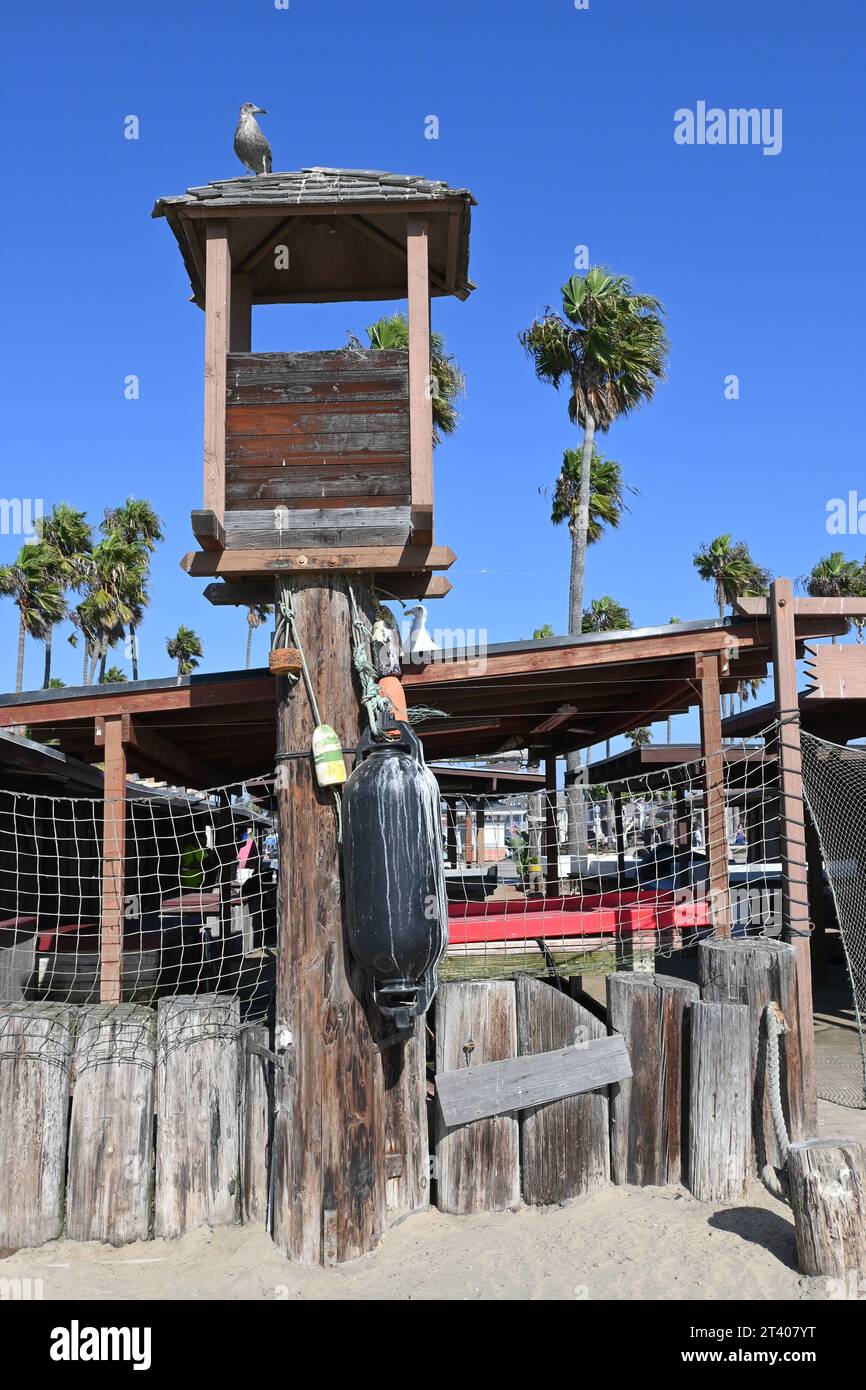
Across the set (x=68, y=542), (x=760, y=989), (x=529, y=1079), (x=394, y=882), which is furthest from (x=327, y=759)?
(x=68, y=542)

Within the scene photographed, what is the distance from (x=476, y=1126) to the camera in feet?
16.9

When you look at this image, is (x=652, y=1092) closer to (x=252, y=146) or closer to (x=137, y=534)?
(x=252, y=146)

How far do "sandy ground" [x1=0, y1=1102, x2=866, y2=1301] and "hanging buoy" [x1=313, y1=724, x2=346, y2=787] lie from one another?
2.23 m

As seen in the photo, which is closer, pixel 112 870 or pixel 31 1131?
pixel 31 1131

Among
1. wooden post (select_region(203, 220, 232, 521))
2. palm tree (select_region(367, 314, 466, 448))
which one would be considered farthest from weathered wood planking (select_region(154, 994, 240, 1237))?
palm tree (select_region(367, 314, 466, 448))

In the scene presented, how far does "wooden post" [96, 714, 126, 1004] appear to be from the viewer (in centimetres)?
746

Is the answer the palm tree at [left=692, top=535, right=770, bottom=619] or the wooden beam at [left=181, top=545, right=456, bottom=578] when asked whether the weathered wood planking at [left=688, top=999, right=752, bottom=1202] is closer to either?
the wooden beam at [left=181, top=545, right=456, bottom=578]

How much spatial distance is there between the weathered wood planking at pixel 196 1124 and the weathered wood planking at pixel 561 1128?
4.99 ft

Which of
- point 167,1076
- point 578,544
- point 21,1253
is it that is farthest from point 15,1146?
point 578,544

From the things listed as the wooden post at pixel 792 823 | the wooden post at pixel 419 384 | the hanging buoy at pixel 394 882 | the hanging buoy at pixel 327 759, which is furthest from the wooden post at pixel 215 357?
the wooden post at pixel 792 823

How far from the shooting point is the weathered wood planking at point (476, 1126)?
16.7ft

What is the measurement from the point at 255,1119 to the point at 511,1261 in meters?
1.42

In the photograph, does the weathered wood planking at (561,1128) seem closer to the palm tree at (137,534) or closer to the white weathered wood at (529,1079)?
the white weathered wood at (529,1079)
